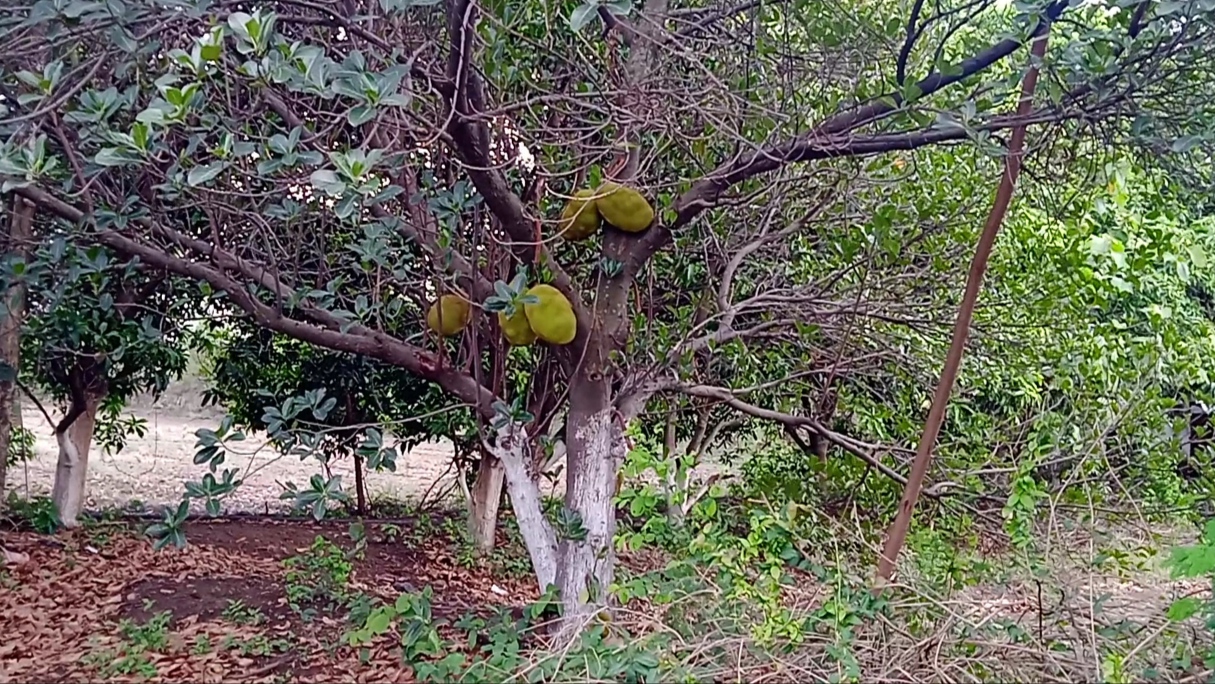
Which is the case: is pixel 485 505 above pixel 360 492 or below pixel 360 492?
above

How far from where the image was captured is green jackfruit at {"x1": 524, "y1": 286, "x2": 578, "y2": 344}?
111 inches

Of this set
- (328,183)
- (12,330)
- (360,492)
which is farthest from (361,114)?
(360,492)

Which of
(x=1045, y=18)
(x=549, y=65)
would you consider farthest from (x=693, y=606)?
(x=549, y=65)

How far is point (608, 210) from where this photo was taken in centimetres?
300

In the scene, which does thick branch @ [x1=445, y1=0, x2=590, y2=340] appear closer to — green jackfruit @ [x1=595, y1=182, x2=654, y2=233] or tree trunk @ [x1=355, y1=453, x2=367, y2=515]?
green jackfruit @ [x1=595, y1=182, x2=654, y2=233]

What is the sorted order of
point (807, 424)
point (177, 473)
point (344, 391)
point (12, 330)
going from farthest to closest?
point (177, 473) → point (344, 391) → point (12, 330) → point (807, 424)

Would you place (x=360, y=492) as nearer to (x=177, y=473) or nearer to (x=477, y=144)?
(x=177, y=473)

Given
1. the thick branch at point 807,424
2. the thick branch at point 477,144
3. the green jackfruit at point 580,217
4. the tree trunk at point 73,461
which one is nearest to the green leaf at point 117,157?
the thick branch at point 477,144

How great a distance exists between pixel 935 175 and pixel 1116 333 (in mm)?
906

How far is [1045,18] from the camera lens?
7.33 ft

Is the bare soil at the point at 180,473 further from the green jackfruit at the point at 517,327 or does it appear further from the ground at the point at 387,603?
the green jackfruit at the point at 517,327

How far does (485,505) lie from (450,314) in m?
2.52

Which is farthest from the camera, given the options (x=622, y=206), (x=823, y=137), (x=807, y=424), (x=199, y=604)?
(x=199, y=604)

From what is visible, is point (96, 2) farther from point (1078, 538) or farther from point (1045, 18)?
point (1078, 538)
